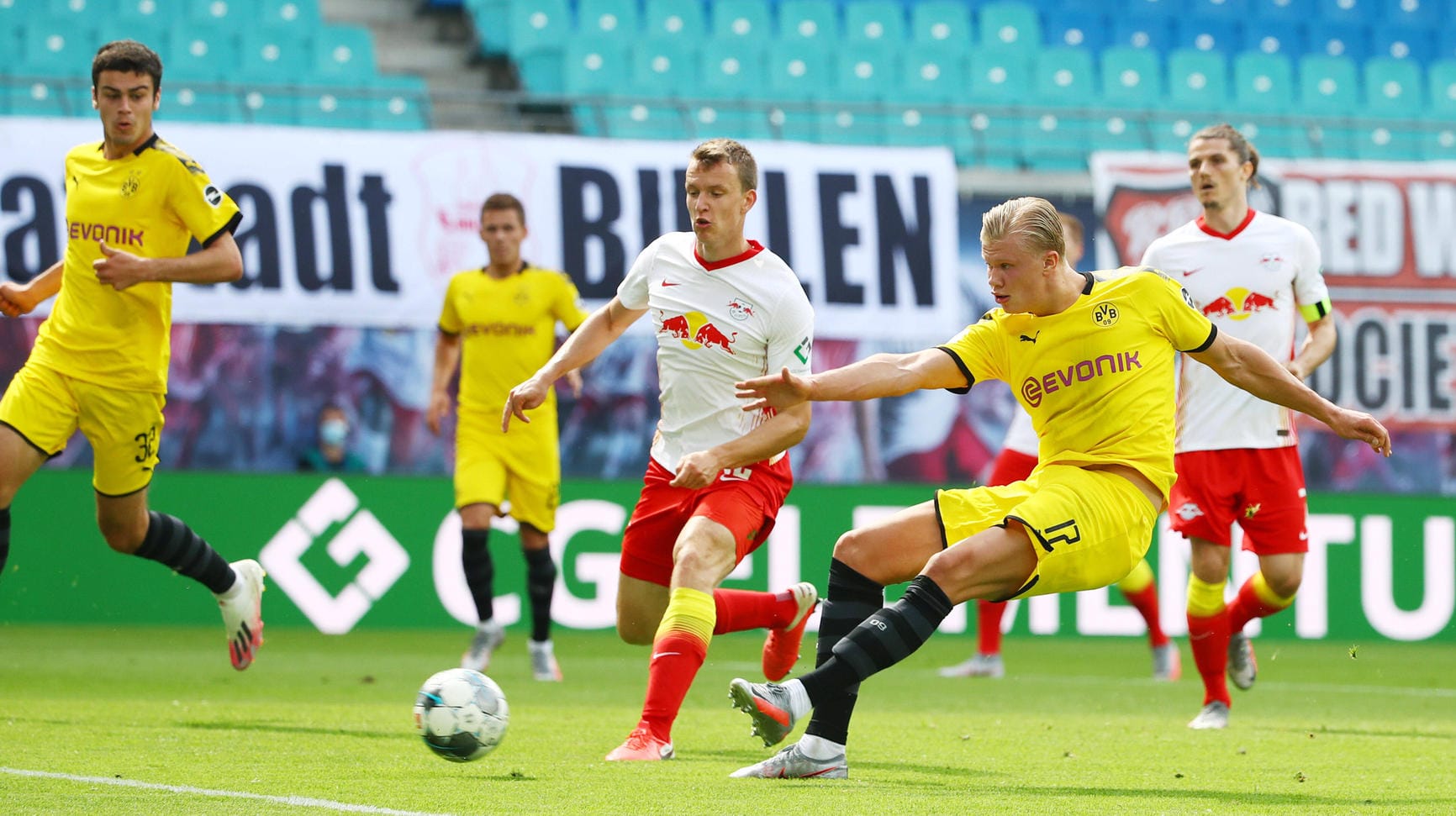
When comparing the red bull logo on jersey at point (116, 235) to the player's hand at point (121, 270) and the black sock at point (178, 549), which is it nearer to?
the player's hand at point (121, 270)

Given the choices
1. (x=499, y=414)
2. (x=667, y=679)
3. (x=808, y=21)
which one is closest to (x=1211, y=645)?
(x=667, y=679)

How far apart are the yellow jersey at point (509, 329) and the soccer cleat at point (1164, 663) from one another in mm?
3662

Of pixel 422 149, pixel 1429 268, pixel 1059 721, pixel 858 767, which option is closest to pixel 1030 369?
pixel 858 767

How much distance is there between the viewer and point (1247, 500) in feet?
25.5

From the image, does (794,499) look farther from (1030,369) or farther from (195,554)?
(1030,369)

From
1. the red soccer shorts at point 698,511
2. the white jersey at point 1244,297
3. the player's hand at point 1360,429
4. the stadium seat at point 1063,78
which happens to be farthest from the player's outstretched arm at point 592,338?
the stadium seat at point 1063,78

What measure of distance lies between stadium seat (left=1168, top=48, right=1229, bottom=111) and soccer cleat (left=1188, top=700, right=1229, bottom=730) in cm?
1124

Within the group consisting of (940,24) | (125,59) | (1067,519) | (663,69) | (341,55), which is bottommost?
(1067,519)

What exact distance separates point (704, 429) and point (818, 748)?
4.47 ft

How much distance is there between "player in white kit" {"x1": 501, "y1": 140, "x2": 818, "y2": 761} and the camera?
5.99 metres

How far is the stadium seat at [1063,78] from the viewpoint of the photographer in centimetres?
1767

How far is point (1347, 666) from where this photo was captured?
11.7 meters

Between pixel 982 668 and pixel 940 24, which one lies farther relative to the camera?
pixel 940 24

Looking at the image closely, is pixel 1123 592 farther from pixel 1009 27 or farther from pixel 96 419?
pixel 1009 27
